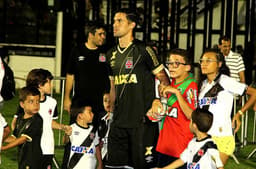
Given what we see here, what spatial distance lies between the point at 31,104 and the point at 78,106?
1.89m

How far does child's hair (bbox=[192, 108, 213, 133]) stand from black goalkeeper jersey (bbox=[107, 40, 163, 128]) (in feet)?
4.17

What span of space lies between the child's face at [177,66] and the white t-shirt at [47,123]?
173 cm

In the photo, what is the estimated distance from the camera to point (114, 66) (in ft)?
32.4

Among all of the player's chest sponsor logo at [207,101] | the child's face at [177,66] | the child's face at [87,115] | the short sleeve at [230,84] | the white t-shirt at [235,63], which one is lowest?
the child's face at [87,115]

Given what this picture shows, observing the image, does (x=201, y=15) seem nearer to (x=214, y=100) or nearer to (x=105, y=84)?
(x=105, y=84)

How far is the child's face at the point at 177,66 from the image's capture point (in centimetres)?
950

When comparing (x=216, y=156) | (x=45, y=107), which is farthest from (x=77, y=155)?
(x=216, y=156)

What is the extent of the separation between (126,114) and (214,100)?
39.7 inches

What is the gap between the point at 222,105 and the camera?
9383mm

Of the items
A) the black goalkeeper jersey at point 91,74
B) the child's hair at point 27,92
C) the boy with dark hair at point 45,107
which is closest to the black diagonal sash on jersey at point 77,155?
the boy with dark hair at point 45,107

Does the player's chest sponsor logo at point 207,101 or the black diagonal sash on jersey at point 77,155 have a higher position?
the player's chest sponsor logo at point 207,101

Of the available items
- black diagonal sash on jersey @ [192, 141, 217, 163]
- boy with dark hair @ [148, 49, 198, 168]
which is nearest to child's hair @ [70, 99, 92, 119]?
boy with dark hair @ [148, 49, 198, 168]

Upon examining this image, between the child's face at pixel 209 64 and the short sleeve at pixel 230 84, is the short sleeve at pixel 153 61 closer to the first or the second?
the child's face at pixel 209 64

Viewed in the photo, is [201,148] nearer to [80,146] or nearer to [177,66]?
[177,66]
